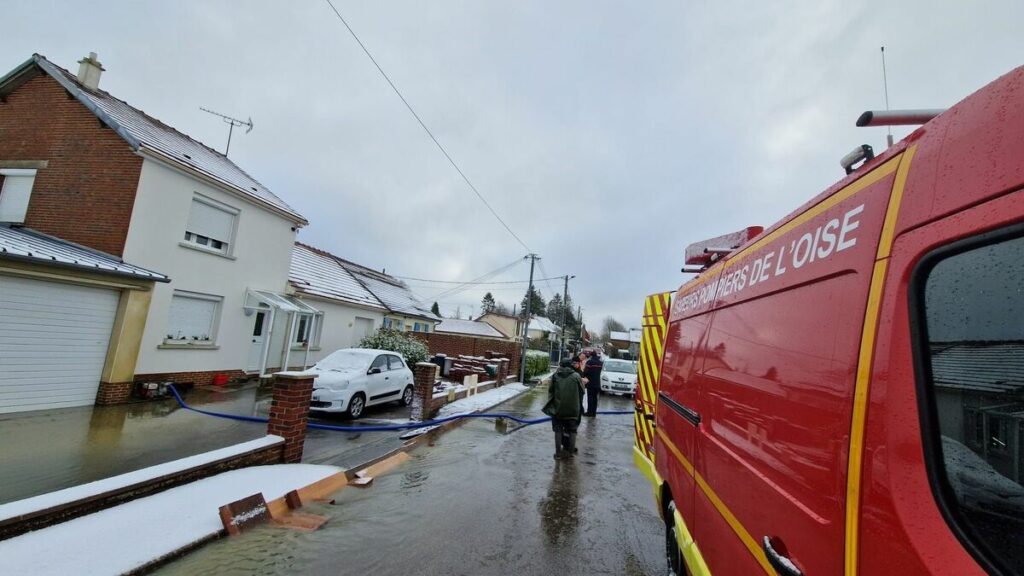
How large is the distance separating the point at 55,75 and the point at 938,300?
52.8ft

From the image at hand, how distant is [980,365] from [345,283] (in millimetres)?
19224

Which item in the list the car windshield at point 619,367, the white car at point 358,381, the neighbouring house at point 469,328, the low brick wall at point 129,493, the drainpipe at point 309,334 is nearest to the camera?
the low brick wall at point 129,493

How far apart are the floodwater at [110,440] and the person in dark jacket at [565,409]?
307 cm

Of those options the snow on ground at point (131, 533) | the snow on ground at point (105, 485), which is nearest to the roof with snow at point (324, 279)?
the snow on ground at point (105, 485)

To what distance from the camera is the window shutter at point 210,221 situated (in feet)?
35.3

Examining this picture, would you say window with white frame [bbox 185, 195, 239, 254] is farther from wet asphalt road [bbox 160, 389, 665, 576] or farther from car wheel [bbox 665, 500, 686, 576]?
car wheel [bbox 665, 500, 686, 576]

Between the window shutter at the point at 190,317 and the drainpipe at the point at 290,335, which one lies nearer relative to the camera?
the window shutter at the point at 190,317

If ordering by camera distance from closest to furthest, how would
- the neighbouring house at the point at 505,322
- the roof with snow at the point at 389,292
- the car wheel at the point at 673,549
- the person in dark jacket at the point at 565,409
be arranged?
the car wheel at the point at 673,549 → the person in dark jacket at the point at 565,409 → the roof with snow at the point at 389,292 → the neighbouring house at the point at 505,322

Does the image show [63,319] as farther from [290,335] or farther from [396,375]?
[396,375]

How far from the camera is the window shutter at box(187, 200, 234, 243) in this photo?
1075cm

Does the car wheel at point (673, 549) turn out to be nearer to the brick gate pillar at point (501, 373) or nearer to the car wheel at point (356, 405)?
the car wheel at point (356, 405)

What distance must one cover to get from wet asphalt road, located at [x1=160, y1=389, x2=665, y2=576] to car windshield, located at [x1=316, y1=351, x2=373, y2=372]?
3147mm

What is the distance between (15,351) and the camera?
7227 millimetres

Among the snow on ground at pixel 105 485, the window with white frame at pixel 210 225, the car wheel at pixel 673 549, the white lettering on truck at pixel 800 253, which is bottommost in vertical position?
the snow on ground at pixel 105 485
